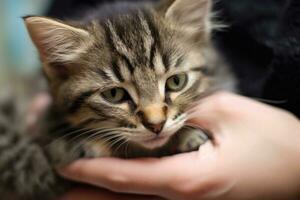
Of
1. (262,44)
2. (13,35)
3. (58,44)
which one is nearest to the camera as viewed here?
(58,44)

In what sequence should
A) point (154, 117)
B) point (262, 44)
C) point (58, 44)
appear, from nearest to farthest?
point (154, 117) < point (58, 44) < point (262, 44)

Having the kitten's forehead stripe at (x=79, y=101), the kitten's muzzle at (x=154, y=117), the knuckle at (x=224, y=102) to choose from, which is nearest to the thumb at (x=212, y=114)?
the knuckle at (x=224, y=102)

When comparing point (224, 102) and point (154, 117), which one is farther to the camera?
point (224, 102)

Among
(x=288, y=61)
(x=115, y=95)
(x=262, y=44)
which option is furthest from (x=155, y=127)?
(x=262, y=44)

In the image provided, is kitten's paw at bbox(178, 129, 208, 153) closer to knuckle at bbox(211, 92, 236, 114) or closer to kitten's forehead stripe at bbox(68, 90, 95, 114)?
knuckle at bbox(211, 92, 236, 114)

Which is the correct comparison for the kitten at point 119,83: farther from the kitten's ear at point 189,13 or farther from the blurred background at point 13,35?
the blurred background at point 13,35

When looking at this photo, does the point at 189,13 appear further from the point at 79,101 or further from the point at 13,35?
the point at 13,35

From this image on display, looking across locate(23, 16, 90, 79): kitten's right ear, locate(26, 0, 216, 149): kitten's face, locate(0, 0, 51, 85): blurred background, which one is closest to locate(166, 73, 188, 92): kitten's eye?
locate(26, 0, 216, 149): kitten's face
